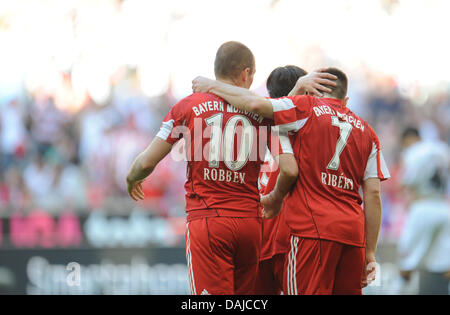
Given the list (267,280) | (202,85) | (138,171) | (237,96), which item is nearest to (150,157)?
(138,171)

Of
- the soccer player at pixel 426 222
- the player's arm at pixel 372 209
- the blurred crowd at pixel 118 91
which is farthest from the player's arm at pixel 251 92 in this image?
the blurred crowd at pixel 118 91

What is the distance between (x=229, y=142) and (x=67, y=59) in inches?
454

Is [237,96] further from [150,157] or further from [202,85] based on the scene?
[150,157]

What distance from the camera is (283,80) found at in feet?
17.7

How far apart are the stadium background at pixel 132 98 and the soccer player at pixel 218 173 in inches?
190

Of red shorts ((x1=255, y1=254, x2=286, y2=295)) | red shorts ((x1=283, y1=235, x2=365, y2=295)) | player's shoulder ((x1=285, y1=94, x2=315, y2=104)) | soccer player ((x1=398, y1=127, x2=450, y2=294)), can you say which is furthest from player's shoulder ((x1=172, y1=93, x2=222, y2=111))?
soccer player ((x1=398, y1=127, x2=450, y2=294))

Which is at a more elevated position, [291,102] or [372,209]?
[291,102]

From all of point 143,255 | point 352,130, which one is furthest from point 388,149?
point 352,130

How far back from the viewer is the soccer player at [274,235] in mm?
5305

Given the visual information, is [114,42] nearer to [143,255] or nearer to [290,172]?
[143,255]

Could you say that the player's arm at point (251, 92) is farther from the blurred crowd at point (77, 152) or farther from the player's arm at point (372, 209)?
the blurred crowd at point (77, 152)

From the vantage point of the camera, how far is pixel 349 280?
4773 mm

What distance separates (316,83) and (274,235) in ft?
4.17

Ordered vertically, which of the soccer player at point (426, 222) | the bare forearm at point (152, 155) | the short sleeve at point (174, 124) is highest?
the short sleeve at point (174, 124)
